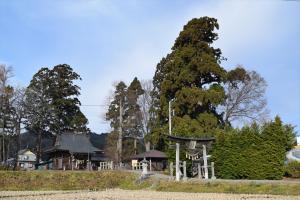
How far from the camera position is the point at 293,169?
2786 cm

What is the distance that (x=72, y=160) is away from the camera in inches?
2061

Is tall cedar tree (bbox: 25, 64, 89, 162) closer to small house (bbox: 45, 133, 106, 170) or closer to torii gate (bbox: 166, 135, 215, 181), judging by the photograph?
small house (bbox: 45, 133, 106, 170)

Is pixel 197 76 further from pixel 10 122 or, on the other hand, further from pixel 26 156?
pixel 26 156

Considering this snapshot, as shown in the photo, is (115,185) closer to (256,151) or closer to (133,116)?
(256,151)

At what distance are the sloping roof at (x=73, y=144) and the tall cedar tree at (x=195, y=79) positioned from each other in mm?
13206

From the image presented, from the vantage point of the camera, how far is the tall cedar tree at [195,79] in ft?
132

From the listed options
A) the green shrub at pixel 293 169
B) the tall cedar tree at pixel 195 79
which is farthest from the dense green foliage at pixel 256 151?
the tall cedar tree at pixel 195 79

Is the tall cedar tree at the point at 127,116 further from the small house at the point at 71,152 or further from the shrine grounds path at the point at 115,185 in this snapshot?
the shrine grounds path at the point at 115,185

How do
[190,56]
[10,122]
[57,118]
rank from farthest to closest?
[57,118], [10,122], [190,56]

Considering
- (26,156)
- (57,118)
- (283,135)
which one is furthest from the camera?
(26,156)

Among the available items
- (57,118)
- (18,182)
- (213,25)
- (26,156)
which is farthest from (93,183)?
(26,156)

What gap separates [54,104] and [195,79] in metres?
29.1

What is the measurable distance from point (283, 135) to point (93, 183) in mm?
13435

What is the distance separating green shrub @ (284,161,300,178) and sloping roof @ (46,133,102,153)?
30006 mm
